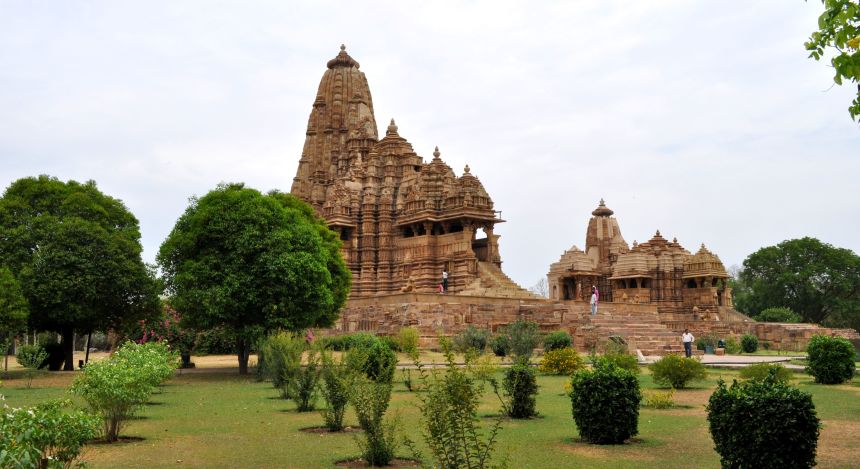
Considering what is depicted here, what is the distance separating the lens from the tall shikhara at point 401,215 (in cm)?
4488

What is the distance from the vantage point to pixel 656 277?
5284 cm

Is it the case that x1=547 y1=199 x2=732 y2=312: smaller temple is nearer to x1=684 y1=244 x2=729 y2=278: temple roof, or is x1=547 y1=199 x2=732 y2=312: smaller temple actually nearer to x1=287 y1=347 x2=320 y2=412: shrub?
x1=684 y1=244 x2=729 y2=278: temple roof

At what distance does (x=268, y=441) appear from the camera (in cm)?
1134

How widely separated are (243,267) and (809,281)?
54.5 meters

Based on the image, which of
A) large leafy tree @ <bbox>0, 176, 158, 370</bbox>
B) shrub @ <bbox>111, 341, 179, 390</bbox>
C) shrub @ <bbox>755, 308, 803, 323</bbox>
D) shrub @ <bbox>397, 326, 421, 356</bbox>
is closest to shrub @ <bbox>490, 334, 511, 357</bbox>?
shrub @ <bbox>397, 326, 421, 356</bbox>

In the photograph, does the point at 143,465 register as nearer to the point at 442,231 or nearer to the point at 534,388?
the point at 534,388

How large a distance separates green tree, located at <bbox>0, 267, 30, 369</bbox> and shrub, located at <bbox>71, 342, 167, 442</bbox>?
469 inches

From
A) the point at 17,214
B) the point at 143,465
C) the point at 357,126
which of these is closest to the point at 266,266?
the point at 17,214

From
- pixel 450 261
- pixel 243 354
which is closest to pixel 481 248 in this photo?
pixel 450 261

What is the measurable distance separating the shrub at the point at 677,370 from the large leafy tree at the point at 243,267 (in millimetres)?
10711

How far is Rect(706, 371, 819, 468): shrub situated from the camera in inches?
306

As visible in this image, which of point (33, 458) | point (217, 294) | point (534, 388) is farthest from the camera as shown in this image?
point (217, 294)

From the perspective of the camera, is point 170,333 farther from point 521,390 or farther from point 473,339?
point 521,390

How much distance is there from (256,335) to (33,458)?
17.8m
